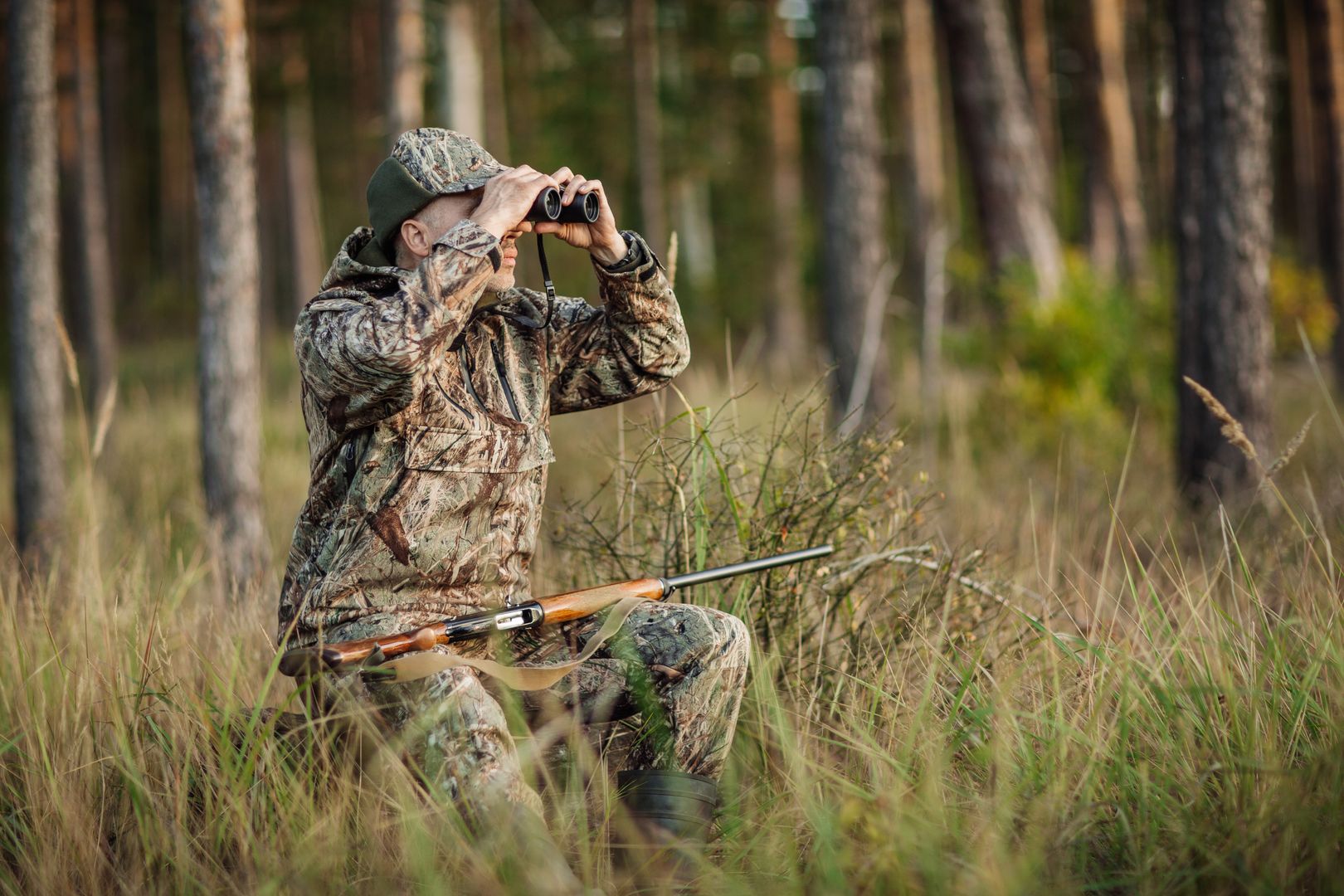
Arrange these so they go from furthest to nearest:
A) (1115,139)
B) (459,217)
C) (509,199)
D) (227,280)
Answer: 1. (1115,139)
2. (227,280)
3. (459,217)
4. (509,199)

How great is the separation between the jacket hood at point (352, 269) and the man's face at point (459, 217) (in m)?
0.15

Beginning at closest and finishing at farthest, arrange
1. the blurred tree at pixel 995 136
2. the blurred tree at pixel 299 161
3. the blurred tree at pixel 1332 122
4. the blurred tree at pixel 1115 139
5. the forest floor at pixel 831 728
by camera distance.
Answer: the forest floor at pixel 831 728
the blurred tree at pixel 995 136
the blurred tree at pixel 1332 122
the blurred tree at pixel 1115 139
the blurred tree at pixel 299 161

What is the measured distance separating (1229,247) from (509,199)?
414 centimetres

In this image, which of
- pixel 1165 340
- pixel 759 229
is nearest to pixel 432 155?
pixel 1165 340

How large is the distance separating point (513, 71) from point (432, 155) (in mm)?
19644

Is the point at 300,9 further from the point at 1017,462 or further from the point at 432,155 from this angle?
the point at 432,155

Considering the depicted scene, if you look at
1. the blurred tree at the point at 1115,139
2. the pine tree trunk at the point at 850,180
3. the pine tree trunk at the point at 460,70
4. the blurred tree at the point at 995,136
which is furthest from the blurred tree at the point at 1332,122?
the pine tree trunk at the point at 460,70

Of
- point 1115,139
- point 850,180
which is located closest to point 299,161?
point 1115,139

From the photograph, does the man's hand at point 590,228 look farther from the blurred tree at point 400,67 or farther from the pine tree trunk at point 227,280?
the blurred tree at point 400,67

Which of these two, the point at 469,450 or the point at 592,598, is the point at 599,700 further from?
the point at 469,450

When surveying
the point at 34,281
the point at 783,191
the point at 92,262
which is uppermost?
the point at 783,191

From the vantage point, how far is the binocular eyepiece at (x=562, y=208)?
2871 mm

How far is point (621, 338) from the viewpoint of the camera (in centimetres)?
329

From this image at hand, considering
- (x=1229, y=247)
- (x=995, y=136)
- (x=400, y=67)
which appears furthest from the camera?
(x=995, y=136)
